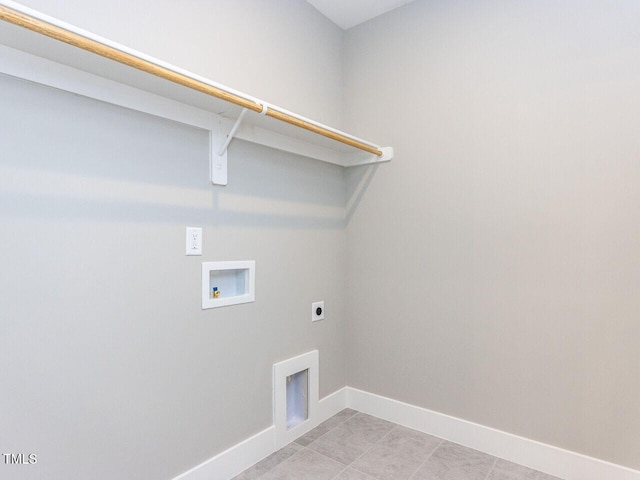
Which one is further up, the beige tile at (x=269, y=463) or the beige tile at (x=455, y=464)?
the beige tile at (x=455, y=464)

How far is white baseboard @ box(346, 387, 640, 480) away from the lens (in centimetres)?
165

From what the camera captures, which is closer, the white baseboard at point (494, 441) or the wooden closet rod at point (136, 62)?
the wooden closet rod at point (136, 62)

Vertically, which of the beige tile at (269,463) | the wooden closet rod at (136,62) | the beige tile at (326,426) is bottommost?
the beige tile at (269,463)

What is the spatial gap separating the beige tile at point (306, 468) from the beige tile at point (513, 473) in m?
0.72

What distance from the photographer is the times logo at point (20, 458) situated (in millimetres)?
1111

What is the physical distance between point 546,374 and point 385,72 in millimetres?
1855

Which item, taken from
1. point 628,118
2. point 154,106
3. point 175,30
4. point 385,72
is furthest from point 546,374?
point 175,30

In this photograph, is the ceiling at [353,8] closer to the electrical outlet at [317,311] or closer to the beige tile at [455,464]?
the electrical outlet at [317,311]

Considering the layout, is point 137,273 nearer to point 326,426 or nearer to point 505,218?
point 326,426

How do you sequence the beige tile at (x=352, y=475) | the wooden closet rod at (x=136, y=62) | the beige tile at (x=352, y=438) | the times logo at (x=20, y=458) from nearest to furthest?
the wooden closet rod at (x=136, y=62) < the times logo at (x=20, y=458) < the beige tile at (x=352, y=475) < the beige tile at (x=352, y=438)

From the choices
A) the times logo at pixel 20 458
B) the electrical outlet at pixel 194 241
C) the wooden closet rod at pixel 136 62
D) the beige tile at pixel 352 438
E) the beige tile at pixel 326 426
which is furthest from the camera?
the beige tile at pixel 326 426

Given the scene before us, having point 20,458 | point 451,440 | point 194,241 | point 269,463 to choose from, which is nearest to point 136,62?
point 194,241

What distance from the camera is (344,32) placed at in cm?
244

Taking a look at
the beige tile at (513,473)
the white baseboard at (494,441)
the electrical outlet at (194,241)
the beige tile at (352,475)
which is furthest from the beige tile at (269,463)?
the electrical outlet at (194,241)
